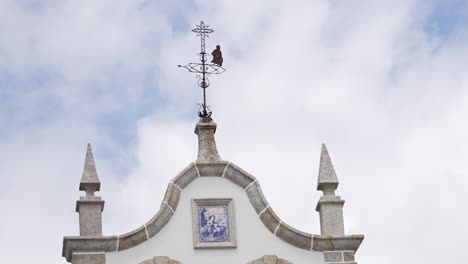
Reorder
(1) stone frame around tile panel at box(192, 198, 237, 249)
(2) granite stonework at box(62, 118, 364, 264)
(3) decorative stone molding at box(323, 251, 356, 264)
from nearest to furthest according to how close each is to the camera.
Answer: (2) granite stonework at box(62, 118, 364, 264) < (1) stone frame around tile panel at box(192, 198, 237, 249) < (3) decorative stone molding at box(323, 251, 356, 264)

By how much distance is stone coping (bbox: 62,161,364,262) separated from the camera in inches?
1206

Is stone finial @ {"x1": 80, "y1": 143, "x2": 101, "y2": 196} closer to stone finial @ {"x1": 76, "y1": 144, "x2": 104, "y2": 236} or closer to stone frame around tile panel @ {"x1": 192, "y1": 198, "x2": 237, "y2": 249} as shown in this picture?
stone finial @ {"x1": 76, "y1": 144, "x2": 104, "y2": 236}

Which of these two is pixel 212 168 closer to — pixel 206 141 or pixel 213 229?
pixel 206 141

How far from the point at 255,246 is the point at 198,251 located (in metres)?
1.22

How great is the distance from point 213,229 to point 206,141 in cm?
212

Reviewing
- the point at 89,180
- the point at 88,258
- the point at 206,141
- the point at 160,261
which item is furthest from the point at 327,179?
the point at 88,258

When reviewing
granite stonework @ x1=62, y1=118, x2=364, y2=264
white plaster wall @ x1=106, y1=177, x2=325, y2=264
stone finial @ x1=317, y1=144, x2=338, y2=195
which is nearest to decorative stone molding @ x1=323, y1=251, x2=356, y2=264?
→ granite stonework @ x1=62, y1=118, x2=364, y2=264

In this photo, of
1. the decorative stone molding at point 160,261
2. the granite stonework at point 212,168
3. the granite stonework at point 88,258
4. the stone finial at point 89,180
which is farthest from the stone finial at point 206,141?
the granite stonework at point 88,258

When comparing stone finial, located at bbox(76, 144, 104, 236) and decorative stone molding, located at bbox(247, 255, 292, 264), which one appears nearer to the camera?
stone finial, located at bbox(76, 144, 104, 236)

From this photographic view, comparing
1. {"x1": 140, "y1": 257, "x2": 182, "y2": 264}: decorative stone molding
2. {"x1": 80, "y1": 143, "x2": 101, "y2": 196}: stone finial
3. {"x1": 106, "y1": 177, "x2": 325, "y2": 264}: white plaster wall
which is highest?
{"x1": 80, "y1": 143, "x2": 101, "y2": 196}: stone finial

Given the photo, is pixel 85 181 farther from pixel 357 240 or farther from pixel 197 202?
pixel 357 240

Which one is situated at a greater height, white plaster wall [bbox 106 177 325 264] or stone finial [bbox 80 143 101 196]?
stone finial [bbox 80 143 101 196]

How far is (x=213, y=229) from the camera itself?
31.2m

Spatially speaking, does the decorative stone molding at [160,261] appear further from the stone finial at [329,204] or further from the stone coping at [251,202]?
the stone finial at [329,204]
